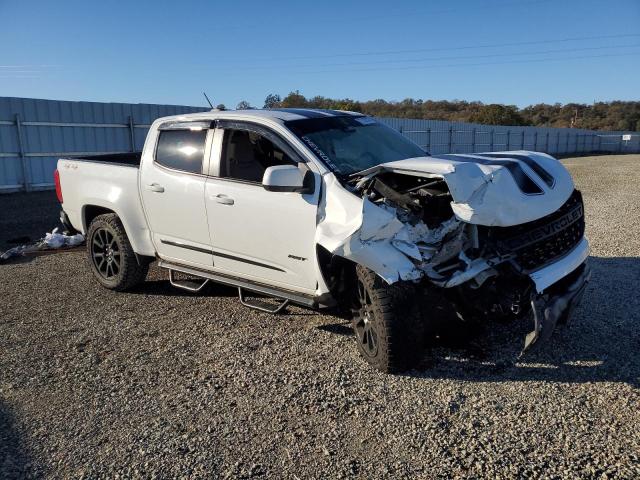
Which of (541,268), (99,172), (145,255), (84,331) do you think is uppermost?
(99,172)

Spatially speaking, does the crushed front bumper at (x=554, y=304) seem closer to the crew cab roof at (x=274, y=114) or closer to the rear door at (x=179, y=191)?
the crew cab roof at (x=274, y=114)

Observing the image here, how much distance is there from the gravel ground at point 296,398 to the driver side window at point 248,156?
55.7 inches

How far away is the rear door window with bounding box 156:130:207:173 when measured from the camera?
5.32 m

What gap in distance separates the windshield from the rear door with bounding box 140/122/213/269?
110cm

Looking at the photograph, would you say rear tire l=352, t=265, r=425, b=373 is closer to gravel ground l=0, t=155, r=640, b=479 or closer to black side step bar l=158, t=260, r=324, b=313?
gravel ground l=0, t=155, r=640, b=479

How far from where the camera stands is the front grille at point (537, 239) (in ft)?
12.5

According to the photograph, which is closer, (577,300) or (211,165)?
(577,300)

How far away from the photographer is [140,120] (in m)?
18.9

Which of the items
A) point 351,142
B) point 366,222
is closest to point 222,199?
point 351,142

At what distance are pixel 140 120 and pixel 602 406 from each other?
1822cm

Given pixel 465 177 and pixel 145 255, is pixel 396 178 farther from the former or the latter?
pixel 145 255

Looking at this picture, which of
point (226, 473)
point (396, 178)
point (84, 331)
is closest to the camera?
point (226, 473)

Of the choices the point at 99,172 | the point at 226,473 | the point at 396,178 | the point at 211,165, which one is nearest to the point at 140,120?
the point at 99,172

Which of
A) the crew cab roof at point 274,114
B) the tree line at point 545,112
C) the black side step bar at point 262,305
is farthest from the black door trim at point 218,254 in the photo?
the tree line at point 545,112
